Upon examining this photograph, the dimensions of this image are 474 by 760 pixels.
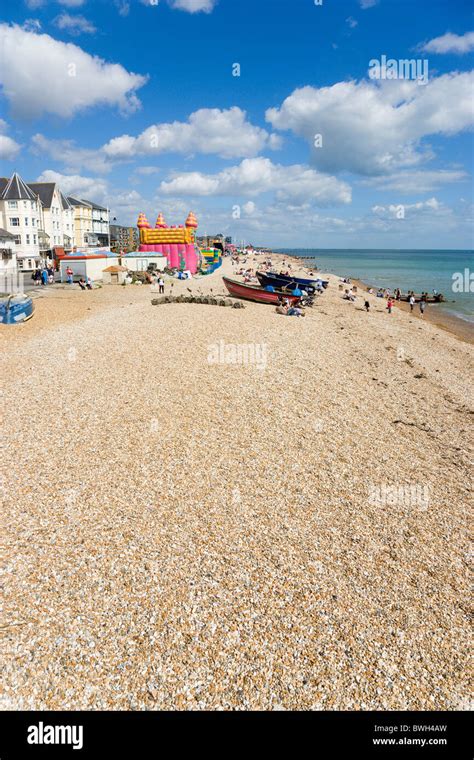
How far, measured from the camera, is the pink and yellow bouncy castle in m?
53.8

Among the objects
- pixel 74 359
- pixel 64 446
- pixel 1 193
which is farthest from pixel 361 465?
pixel 1 193

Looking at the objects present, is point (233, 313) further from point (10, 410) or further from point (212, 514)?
point (212, 514)

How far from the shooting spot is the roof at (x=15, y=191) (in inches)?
2285

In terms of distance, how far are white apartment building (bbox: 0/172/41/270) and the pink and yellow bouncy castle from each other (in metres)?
18.1

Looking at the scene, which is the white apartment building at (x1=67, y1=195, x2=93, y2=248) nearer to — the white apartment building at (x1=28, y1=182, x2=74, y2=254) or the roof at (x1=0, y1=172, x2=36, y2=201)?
the white apartment building at (x1=28, y1=182, x2=74, y2=254)

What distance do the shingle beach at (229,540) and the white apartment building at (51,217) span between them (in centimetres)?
5837

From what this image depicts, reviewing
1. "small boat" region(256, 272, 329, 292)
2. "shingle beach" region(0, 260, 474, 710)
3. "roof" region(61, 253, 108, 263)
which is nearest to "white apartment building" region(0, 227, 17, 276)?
"roof" region(61, 253, 108, 263)

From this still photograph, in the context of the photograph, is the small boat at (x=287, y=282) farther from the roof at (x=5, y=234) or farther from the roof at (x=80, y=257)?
the roof at (x=5, y=234)

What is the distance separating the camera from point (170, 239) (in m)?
54.0

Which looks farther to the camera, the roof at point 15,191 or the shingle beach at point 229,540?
the roof at point 15,191

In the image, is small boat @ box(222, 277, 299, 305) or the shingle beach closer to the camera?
the shingle beach

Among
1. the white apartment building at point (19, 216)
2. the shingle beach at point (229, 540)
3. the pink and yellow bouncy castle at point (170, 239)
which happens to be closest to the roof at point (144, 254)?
the pink and yellow bouncy castle at point (170, 239)

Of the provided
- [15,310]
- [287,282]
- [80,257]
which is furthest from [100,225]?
[15,310]
